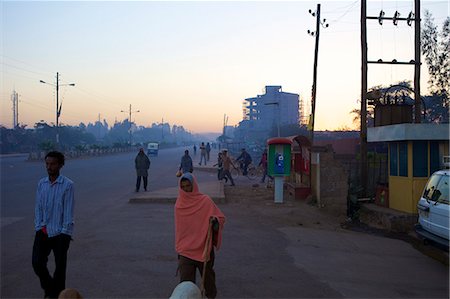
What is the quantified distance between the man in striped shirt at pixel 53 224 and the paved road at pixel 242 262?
774 millimetres

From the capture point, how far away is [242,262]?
7.50 metres

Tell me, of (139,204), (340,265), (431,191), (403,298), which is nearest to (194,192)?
(403,298)

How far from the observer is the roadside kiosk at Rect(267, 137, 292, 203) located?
15.1 meters

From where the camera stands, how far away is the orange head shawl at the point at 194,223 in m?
5.07

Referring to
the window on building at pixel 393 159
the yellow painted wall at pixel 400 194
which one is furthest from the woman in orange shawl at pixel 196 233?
the window on building at pixel 393 159

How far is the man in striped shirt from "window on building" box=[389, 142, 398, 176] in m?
9.14

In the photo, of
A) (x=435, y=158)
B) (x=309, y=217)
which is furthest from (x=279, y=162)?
(x=435, y=158)

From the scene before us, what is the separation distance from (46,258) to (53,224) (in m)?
0.36

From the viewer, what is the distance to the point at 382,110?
46.2 feet

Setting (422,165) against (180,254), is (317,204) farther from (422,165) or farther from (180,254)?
(180,254)

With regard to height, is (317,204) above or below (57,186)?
below

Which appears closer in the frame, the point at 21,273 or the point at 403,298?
the point at 403,298

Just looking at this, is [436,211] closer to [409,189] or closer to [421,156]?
[409,189]

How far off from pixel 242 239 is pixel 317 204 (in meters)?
5.47
